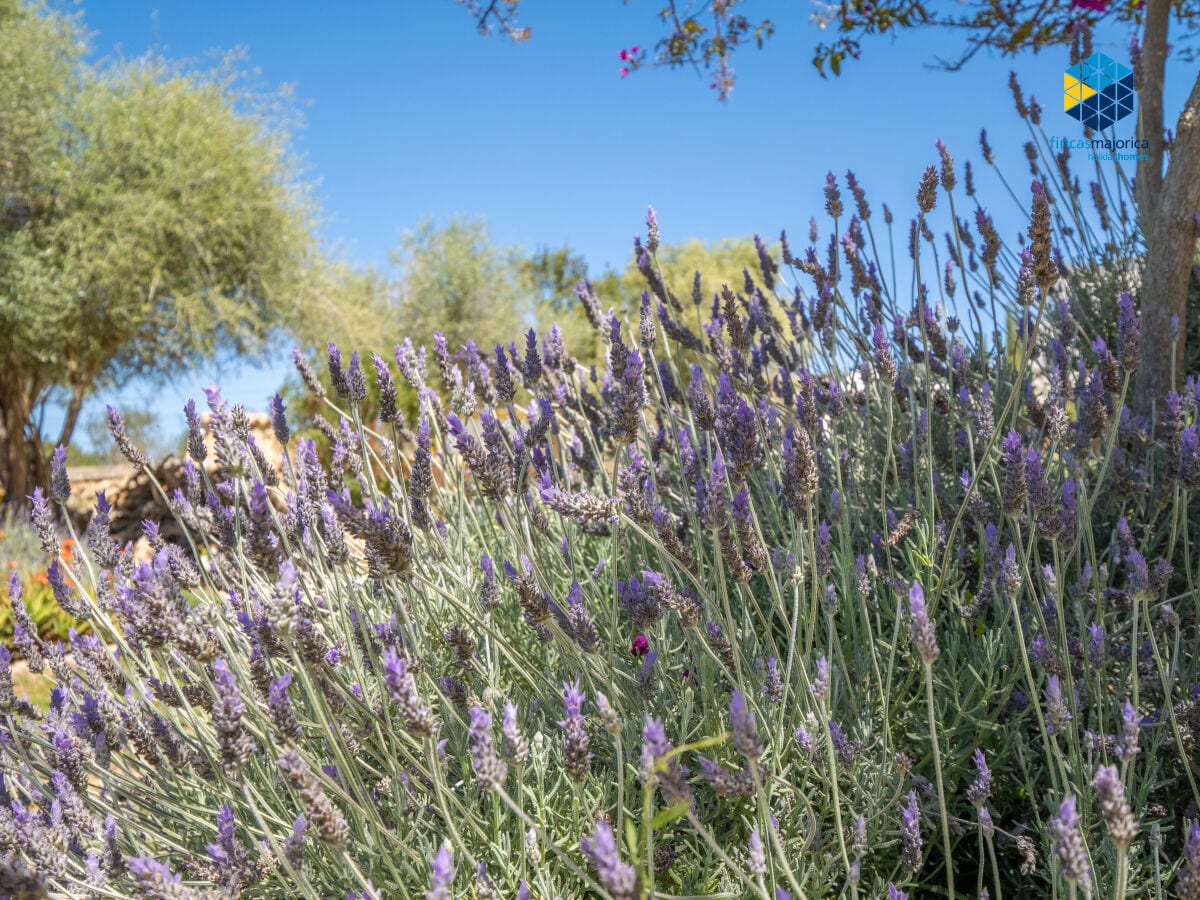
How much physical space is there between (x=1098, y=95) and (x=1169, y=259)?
5.84 feet

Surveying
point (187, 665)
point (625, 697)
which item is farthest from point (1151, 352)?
point (187, 665)

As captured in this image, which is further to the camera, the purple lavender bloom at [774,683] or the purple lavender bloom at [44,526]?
the purple lavender bloom at [44,526]

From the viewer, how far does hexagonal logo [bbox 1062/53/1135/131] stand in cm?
441

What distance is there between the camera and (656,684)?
1.89 meters

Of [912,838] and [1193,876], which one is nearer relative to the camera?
[1193,876]

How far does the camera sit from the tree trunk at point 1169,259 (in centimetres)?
310

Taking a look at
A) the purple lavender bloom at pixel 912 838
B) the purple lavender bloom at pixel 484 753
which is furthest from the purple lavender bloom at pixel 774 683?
the purple lavender bloom at pixel 484 753

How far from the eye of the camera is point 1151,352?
127 inches

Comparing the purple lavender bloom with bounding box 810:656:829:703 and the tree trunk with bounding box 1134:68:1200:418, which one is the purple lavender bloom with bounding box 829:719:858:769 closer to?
the purple lavender bloom with bounding box 810:656:829:703

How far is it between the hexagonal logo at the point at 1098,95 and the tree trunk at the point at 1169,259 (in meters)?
1.32

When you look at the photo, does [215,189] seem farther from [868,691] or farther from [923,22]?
[868,691]

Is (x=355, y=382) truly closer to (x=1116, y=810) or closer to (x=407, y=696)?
(x=407, y=696)

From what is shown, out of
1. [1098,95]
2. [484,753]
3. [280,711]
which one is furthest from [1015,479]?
[1098,95]

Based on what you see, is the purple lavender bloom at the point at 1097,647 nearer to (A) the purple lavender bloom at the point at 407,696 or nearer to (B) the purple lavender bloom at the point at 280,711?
(A) the purple lavender bloom at the point at 407,696
